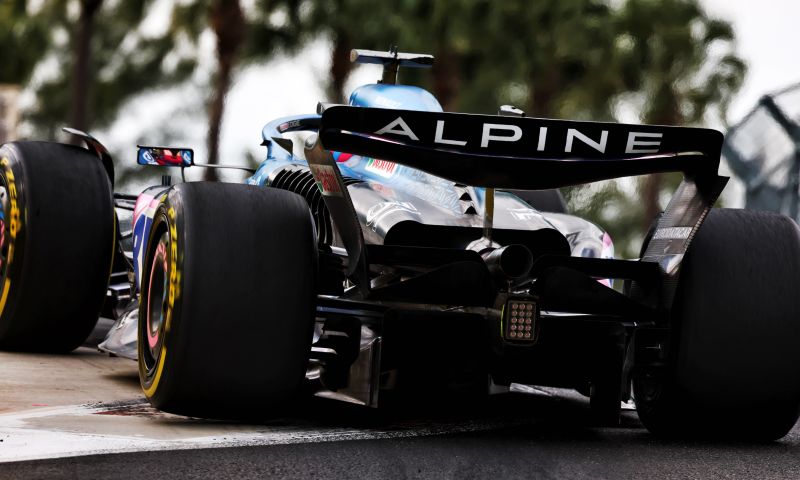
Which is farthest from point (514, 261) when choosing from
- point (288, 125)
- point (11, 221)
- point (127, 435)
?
point (11, 221)

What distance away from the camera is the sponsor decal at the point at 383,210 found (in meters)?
5.02

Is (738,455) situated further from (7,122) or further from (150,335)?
(7,122)

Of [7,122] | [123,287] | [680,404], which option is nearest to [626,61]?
[7,122]

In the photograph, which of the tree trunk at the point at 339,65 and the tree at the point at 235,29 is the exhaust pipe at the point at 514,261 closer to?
the tree at the point at 235,29

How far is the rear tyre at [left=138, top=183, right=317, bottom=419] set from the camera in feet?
14.0

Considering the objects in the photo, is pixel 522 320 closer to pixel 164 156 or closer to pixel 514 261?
pixel 514 261

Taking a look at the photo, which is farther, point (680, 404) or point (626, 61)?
point (626, 61)

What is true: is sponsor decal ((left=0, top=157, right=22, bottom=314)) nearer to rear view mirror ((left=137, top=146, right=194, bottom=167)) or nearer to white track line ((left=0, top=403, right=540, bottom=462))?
rear view mirror ((left=137, top=146, right=194, bottom=167))

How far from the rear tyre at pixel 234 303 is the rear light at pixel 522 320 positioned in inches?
26.8

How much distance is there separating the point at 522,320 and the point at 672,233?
31.4 inches

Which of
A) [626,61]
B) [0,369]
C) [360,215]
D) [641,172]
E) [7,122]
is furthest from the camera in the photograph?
[626,61]

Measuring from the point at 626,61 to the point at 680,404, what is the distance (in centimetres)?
2126

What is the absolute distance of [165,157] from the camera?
686 centimetres

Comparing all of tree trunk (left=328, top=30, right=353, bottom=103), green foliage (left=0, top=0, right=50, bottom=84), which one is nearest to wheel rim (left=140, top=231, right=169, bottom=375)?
tree trunk (left=328, top=30, right=353, bottom=103)
